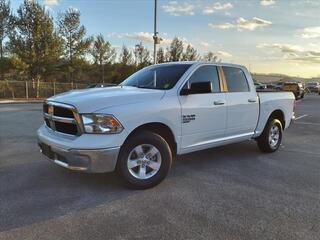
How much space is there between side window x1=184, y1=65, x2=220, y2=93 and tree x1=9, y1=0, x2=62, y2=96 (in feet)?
89.3

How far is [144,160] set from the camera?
16.4 ft

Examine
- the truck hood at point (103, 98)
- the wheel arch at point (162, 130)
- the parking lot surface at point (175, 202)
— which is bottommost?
the parking lot surface at point (175, 202)

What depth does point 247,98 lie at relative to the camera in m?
6.64

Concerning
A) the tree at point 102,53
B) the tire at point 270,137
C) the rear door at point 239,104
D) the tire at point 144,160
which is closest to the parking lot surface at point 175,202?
the tire at point 144,160

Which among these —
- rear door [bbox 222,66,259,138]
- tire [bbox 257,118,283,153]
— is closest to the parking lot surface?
tire [bbox 257,118,283,153]

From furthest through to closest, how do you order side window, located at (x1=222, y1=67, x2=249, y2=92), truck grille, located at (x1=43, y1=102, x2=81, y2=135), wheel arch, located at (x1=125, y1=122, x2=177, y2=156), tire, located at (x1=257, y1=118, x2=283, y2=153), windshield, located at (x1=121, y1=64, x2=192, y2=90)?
tire, located at (x1=257, y1=118, x2=283, y2=153) < side window, located at (x1=222, y1=67, x2=249, y2=92) < windshield, located at (x1=121, y1=64, x2=192, y2=90) < wheel arch, located at (x1=125, y1=122, x2=177, y2=156) < truck grille, located at (x1=43, y1=102, x2=81, y2=135)

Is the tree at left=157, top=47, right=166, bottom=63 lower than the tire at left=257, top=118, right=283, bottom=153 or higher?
higher

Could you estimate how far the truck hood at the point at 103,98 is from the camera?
15.0 feet

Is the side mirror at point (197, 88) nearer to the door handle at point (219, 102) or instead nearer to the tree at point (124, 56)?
the door handle at point (219, 102)

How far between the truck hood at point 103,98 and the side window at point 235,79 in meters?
1.70

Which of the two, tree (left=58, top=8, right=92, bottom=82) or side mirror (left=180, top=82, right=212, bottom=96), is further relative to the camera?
tree (left=58, top=8, right=92, bottom=82)

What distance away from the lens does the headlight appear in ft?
14.9

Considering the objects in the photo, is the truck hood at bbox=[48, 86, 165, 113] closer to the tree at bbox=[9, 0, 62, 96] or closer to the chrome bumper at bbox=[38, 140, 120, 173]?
the chrome bumper at bbox=[38, 140, 120, 173]

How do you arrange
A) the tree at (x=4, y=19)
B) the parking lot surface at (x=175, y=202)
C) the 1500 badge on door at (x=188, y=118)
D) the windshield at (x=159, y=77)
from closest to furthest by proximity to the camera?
the parking lot surface at (x=175, y=202), the 1500 badge on door at (x=188, y=118), the windshield at (x=159, y=77), the tree at (x=4, y=19)
